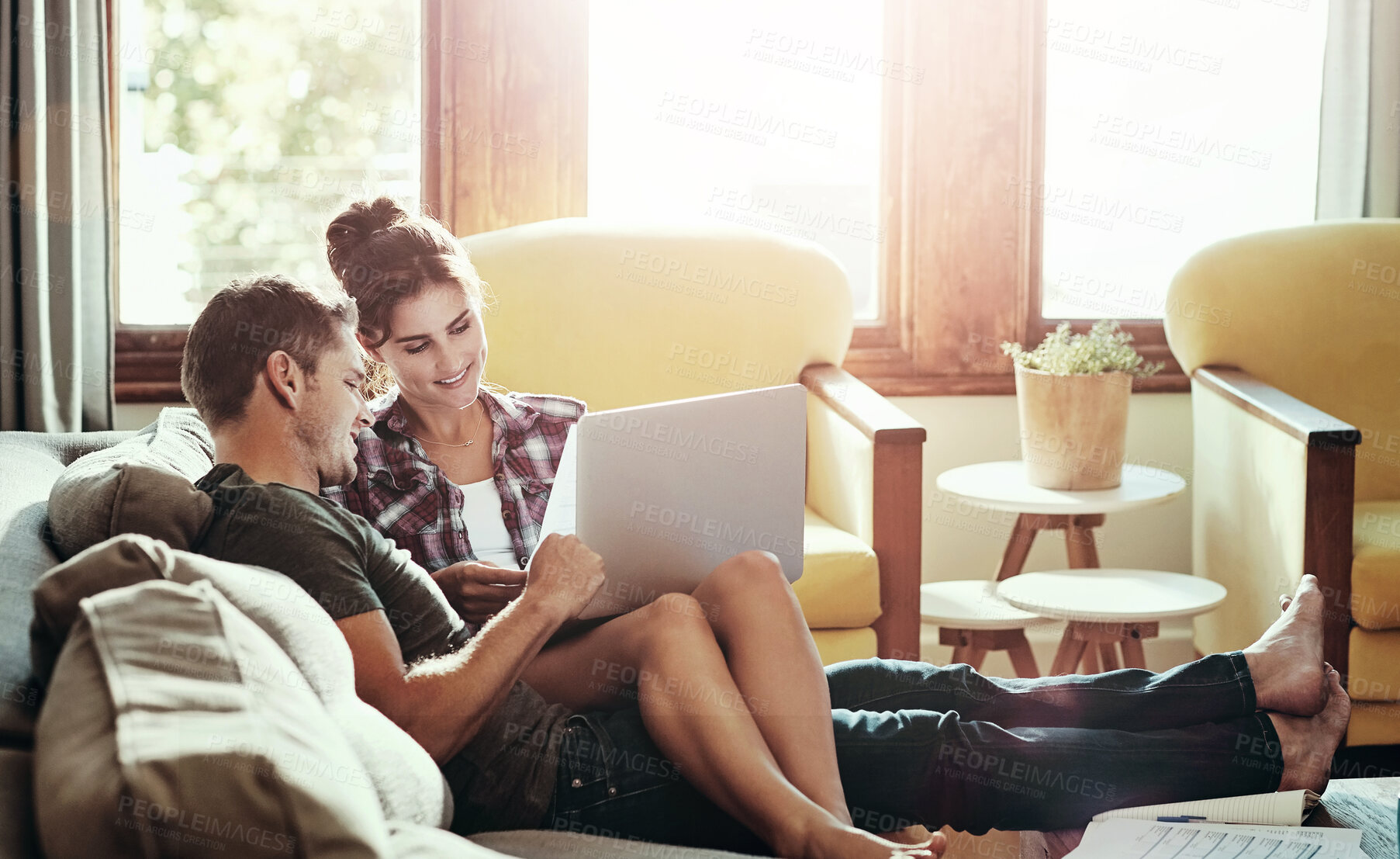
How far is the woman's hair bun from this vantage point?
163cm

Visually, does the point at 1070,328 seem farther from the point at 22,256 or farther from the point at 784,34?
the point at 22,256

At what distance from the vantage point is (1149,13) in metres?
2.90

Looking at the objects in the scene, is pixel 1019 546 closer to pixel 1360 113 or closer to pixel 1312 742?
pixel 1312 742

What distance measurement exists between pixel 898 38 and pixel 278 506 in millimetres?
2238

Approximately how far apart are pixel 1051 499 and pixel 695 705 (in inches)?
51.1

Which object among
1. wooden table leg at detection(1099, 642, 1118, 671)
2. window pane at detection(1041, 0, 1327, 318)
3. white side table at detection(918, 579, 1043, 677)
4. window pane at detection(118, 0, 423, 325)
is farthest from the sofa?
window pane at detection(1041, 0, 1327, 318)

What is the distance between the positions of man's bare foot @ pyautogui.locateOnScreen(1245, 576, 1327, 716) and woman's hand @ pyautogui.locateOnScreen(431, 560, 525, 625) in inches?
34.1

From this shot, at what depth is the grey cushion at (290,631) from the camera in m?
0.77

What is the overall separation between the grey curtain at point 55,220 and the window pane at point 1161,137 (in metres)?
2.12

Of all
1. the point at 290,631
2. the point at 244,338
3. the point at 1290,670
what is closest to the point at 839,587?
the point at 1290,670

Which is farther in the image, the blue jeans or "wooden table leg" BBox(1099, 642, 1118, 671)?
"wooden table leg" BBox(1099, 642, 1118, 671)

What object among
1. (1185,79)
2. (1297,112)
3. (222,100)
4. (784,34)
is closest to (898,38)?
(784,34)

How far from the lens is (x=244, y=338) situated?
116cm

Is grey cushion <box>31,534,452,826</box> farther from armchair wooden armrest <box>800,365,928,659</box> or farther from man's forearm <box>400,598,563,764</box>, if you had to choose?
armchair wooden armrest <box>800,365,928,659</box>
